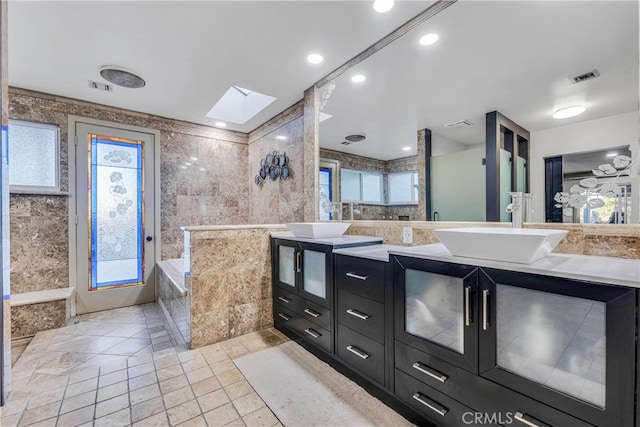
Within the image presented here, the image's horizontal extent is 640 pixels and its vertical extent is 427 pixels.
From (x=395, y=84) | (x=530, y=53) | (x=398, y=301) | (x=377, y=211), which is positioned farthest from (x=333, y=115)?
(x=398, y=301)

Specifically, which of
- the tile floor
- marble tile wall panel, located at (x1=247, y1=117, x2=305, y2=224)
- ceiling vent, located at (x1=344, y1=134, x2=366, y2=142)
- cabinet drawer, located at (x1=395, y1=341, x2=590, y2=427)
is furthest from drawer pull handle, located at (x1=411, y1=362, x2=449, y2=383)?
marble tile wall panel, located at (x1=247, y1=117, x2=305, y2=224)

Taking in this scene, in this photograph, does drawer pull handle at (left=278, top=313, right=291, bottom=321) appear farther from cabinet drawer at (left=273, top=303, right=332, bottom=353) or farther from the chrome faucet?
the chrome faucet

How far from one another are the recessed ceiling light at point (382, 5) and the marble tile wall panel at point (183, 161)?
10.2ft

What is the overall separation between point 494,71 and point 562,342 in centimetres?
150

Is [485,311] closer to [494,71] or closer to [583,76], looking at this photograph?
[583,76]

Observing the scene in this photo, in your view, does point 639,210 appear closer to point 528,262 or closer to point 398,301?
point 528,262

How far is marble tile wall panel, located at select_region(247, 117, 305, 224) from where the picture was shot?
3.30 m

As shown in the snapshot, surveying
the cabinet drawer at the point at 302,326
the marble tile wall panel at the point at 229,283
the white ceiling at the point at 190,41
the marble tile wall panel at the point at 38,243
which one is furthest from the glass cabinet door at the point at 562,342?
the marble tile wall panel at the point at 38,243

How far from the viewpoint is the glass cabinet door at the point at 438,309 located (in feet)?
4.11

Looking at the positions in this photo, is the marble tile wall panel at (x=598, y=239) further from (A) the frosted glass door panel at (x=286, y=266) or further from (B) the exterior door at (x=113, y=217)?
(B) the exterior door at (x=113, y=217)

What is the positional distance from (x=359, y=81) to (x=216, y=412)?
2.69 meters

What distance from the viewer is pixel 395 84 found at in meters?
2.25

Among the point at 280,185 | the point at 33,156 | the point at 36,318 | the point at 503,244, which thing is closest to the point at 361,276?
the point at 503,244

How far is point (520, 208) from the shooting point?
1.53 meters
